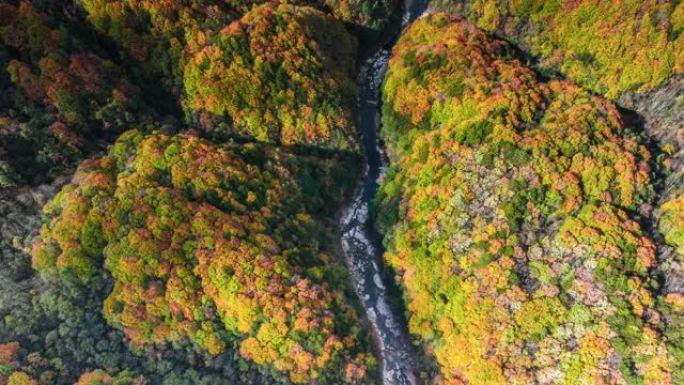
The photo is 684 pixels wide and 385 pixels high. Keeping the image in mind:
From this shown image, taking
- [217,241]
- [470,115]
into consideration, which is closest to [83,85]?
[217,241]

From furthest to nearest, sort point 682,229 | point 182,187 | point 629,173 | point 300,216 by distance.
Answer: point 300,216
point 182,187
point 629,173
point 682,229

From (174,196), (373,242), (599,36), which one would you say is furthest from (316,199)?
(599,36)

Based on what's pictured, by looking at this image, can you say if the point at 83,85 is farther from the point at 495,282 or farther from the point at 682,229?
the point at 682,229

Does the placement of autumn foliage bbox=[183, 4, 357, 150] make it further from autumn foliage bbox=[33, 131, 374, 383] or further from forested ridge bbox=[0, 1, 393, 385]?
autumn foliage bbox=[33, 131, 374, 383]

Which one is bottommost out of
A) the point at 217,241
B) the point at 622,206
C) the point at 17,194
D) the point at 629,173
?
the point at 17,194

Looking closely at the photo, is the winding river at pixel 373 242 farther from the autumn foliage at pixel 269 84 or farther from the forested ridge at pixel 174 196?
the autumn foliage at pixel 269 84

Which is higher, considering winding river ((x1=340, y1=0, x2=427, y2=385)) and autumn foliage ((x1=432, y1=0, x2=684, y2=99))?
autumn foliage ((x1=432, y1=0, x2=684, y2=99))

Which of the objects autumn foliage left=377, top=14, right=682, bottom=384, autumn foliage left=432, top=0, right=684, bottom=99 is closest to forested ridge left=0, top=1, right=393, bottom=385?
autumn foliage left=377, top=14, right=682, bottom=384
